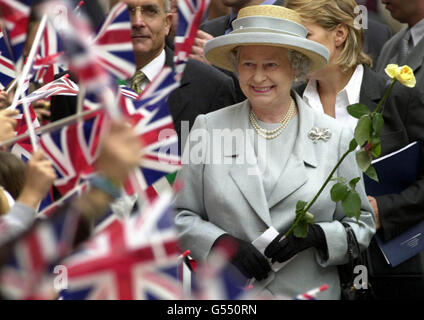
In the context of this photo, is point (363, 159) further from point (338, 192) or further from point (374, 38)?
point (374, 38)

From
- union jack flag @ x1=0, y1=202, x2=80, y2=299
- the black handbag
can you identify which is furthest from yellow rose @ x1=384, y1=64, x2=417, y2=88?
union jack flag @ x1=0, y1=202, x2=80, y2=299

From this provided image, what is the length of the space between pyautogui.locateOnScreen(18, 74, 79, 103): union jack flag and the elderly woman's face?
0.84 m

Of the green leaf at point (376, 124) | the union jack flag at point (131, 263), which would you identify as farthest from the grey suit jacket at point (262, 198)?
the union jack flag at point (131, 263)

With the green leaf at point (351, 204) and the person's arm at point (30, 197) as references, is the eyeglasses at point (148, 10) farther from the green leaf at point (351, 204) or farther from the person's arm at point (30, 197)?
the person's arm at point (30, 197)

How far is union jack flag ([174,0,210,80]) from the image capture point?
12.1 feet

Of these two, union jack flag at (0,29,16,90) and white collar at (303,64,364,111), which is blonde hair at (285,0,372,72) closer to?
white collar at (303,64,364,111)

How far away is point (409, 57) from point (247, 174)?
5.51 ft

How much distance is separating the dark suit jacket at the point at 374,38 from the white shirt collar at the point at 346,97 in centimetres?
146

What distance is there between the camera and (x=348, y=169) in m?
3.84

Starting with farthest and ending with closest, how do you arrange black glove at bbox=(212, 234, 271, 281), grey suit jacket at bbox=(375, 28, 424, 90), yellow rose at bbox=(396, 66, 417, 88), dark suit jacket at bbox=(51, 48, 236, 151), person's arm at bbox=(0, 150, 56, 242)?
grey suit jacket at bbox=(375, 28, 424, 90)
dark suit jacket at bbox=(51, 48, 236, 151)
yellow rose at bbox=(396, 66, 417, 88)
black glove at bbox=(212, 234, 271, 281)
person's arm at bbox=(0, 150, 56, 242)

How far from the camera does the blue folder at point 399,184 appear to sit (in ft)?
13.8

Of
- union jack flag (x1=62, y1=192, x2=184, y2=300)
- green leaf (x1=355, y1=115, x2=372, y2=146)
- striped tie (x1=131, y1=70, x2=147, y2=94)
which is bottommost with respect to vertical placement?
union jack flag (x1=62, y1=192, x2=184, y2=300)

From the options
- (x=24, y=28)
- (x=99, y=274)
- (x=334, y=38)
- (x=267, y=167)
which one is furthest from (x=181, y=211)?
(x=99, y=274)
